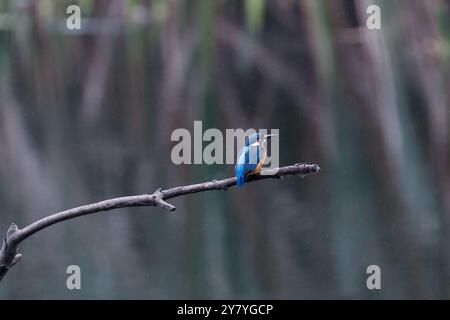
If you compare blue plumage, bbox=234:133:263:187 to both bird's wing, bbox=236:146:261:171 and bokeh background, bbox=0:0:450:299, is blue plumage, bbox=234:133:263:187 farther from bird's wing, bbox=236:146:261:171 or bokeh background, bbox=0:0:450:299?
bokeh background, bbox=0:0:450:299

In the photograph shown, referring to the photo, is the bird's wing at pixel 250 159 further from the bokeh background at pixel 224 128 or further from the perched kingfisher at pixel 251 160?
the bokeh background at pixel 224 128

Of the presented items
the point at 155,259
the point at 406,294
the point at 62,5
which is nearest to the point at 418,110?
the point at 406,294

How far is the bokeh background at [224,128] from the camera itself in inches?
146

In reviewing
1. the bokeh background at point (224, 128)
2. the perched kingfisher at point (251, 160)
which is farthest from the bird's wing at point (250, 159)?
the bokeh background at point (224, 128)

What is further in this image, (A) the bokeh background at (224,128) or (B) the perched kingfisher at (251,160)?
(A) the bokeh background at (224,128)

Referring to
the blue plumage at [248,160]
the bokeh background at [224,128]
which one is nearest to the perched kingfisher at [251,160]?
the blue plumage at [248,160]

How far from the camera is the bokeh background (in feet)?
12.2

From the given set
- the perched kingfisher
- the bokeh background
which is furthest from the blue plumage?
the bokeh background

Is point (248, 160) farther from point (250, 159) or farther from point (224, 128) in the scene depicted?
point (224, 128)

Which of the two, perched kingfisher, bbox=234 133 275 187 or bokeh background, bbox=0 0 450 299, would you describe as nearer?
perched kingfisher, bbox=234 133 275 187

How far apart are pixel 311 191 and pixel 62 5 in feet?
4.97

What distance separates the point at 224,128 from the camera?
4129mm

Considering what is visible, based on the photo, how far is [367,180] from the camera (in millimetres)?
4043

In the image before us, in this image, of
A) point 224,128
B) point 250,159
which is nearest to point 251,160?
point 250,159
